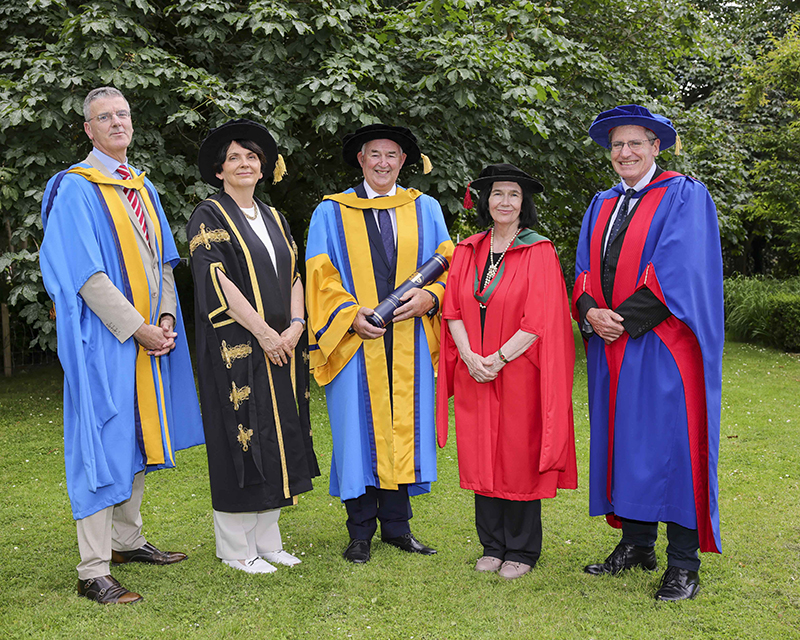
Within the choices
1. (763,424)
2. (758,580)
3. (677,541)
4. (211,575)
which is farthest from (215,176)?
(763,424)

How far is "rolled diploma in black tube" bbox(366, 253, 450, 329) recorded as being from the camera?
381 cm

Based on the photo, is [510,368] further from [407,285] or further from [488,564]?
[488,564]

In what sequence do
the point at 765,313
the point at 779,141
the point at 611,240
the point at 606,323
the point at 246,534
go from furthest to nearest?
the point at 779,141 → the point at 765,313 → the point at 246,534 → the point at 611,240 → the point at 606,323

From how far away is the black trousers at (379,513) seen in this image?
4023 millimetres

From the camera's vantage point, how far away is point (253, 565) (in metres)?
3.79

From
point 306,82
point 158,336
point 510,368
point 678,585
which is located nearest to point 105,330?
point 158,336

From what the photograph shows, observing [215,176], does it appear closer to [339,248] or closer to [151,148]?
[339,248]

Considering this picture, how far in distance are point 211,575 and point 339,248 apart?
188cm

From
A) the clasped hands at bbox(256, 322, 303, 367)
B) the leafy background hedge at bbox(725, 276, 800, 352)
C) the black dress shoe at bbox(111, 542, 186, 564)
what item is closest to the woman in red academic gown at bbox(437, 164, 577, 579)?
the clasped hands at bbox(256, 322, 303, 367)

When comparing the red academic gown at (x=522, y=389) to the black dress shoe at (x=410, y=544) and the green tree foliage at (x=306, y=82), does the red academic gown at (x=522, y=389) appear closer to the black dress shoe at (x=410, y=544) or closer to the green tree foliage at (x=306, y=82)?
the black dress shoe at (x=410, y=544)

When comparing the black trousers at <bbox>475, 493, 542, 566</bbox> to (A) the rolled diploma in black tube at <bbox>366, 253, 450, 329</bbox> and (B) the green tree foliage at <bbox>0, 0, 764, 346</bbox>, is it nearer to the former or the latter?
(A) the rolled diploma in black tube at <bbox>366, 253, 450, 329</bbox>

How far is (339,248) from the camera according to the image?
401cm

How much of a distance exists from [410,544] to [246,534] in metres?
0.93

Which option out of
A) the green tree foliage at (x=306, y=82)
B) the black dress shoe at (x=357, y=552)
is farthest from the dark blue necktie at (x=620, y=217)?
the green tree foliage at (x=306, y=82)
